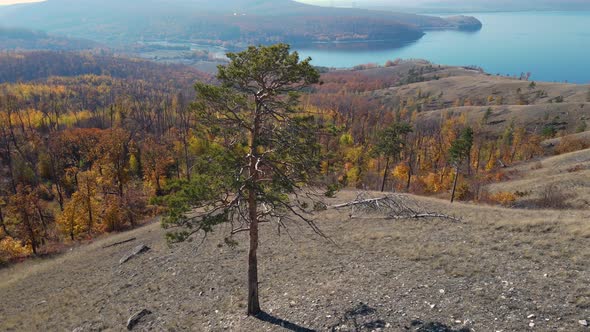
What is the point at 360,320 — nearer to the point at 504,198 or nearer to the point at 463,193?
the point at 504,198

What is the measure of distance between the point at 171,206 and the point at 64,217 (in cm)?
3616

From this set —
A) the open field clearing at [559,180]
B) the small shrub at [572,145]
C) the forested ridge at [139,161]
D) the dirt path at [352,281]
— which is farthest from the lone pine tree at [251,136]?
the small shrub at [572,145]

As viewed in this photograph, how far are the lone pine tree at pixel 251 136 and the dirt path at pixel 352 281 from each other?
17.8 feet

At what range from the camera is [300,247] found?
2408 cm

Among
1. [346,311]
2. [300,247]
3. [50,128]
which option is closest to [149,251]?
[300,247]

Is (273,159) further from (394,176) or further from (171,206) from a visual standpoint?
(394,176)

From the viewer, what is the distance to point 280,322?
51.1ft

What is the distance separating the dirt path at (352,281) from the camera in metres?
14.0

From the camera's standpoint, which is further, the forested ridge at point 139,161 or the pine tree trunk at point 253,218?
the forested ridge at point 139,161

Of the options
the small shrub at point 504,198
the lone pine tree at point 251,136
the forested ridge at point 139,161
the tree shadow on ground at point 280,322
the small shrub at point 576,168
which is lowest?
the forested ridge at point 139,161

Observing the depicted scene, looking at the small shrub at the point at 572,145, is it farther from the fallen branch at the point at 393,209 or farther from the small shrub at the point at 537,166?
the fallen branch at the point at 393,209

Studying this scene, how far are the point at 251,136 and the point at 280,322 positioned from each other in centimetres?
787

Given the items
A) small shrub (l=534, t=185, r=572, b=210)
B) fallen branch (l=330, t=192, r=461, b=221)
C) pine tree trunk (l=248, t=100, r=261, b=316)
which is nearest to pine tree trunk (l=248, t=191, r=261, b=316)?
pine tree trunk (l=248, t=100, r=261, b=316)

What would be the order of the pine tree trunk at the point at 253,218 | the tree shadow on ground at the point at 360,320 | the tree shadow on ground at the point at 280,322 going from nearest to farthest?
the tree shadow on ground at the point at 360,320
the pine tree trunk at the point at 253,218
the tree shadow on ground at the point at 280,322
